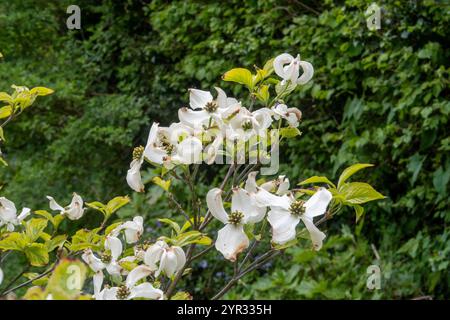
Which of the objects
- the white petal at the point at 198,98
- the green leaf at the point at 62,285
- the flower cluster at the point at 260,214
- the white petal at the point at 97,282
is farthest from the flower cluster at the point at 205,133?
the green leaf at the point at 62,285

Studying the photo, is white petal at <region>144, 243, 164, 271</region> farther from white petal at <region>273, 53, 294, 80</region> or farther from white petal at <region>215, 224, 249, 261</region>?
white petal at <region>273, 53, 294, 80</region>

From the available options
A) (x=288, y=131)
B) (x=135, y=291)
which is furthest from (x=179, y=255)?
(x=288, y=131)

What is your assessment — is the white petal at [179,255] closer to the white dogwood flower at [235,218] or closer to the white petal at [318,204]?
the white dogwood flower at [235,218]

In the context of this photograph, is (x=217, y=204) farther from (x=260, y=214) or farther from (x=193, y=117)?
(x=193, y=117)

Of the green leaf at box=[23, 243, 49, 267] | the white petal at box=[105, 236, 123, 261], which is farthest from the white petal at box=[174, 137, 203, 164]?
the green leaf at box=[23, 243, 49, 267]

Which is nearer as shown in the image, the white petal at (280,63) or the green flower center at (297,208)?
the green flower center at (297,208)

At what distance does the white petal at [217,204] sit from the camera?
1.08 metres

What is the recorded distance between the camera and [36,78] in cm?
423

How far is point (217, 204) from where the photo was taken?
1084 millimetres

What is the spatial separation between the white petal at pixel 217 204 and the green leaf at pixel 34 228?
45 centimetres

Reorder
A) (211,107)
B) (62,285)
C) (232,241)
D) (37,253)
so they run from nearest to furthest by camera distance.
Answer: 1. (62,285)
2. (232,241)
3. (211,107)
4. (37,253)

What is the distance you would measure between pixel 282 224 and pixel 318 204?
6 cm

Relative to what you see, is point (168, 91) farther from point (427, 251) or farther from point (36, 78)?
point (427, 251)

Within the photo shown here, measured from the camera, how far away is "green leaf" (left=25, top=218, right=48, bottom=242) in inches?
54.1
